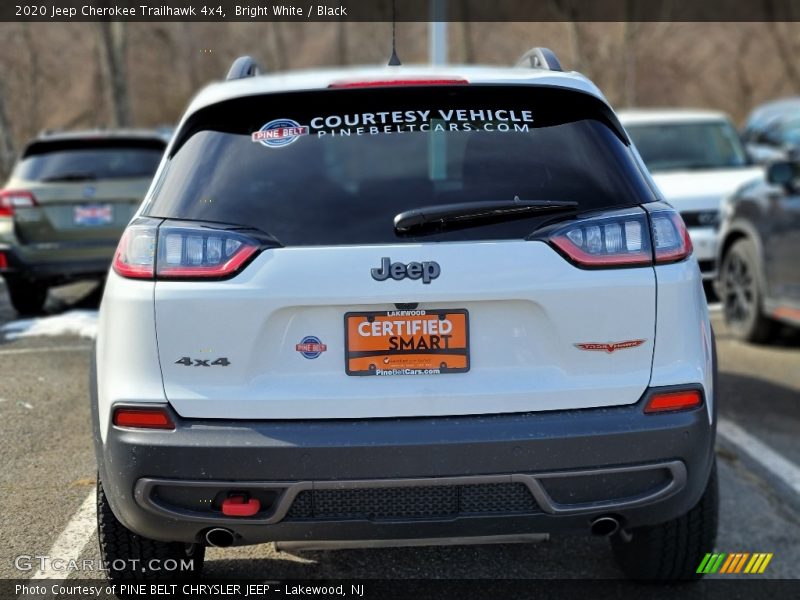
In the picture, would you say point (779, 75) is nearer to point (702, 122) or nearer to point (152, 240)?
point (702, 122)

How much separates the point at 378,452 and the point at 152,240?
2.86 ft

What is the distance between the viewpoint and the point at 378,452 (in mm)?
2643

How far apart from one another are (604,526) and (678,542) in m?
0.60

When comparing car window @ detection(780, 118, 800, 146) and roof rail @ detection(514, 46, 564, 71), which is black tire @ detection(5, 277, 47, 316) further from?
car window @ detection(780, 118, 800, 146)

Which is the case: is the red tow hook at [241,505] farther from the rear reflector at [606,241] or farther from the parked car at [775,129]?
the parked car at [775,129]

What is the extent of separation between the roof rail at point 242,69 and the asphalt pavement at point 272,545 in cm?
179

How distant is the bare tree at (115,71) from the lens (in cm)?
2106

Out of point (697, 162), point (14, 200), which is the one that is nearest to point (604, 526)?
point (14, 200)

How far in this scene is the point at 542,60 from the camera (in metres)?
3.77

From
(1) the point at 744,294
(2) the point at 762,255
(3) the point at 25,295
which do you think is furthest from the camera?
(3) the point at 25,295

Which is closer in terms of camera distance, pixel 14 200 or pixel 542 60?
pixel 542 60

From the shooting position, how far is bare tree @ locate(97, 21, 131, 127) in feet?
Answer: 69.1
